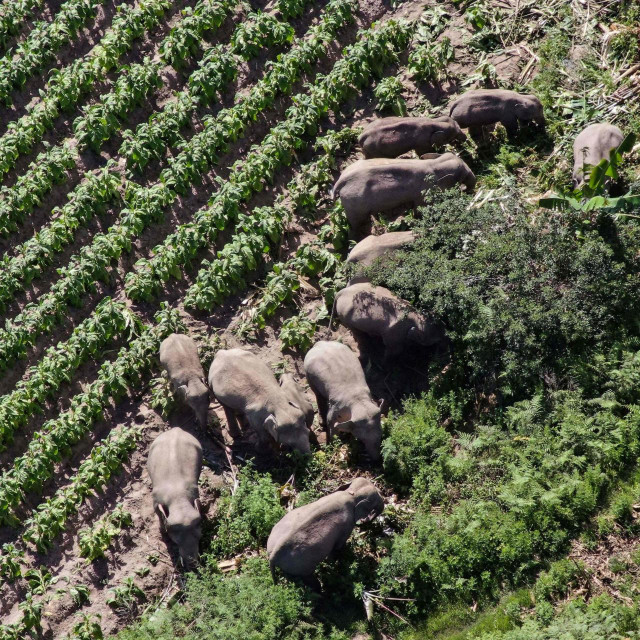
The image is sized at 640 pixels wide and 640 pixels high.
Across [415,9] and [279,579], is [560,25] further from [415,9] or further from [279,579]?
[279,579]

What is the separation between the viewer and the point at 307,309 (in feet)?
51.9

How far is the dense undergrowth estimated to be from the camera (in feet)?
39.6

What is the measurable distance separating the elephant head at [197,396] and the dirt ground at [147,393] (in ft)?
1.19

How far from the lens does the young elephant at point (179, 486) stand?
13.3 metres

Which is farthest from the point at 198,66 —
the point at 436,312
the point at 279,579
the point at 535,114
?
the point at 279,579

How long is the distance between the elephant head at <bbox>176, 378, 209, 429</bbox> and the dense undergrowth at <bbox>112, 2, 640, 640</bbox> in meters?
1.32

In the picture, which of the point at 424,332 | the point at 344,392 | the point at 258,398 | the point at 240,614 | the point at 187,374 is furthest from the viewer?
the point at 187,374

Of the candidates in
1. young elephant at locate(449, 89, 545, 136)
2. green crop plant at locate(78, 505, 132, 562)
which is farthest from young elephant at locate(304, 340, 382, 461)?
young elephant at locate(449, 89, 545, 136)

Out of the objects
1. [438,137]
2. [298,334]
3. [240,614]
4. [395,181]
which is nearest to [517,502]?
[240,614]

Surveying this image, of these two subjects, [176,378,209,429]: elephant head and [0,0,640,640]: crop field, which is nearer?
[0,0,640,640]: crop field

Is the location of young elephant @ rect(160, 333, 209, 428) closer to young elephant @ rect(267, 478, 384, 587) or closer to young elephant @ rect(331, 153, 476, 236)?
young elephant @ rect(267, 478, 384, 587)

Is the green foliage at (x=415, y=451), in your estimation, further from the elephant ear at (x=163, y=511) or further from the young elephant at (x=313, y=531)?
the elephant ear at (x=163, y=511)

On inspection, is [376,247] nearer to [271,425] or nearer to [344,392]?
[344,392]

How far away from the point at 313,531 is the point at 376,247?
4854 mm
